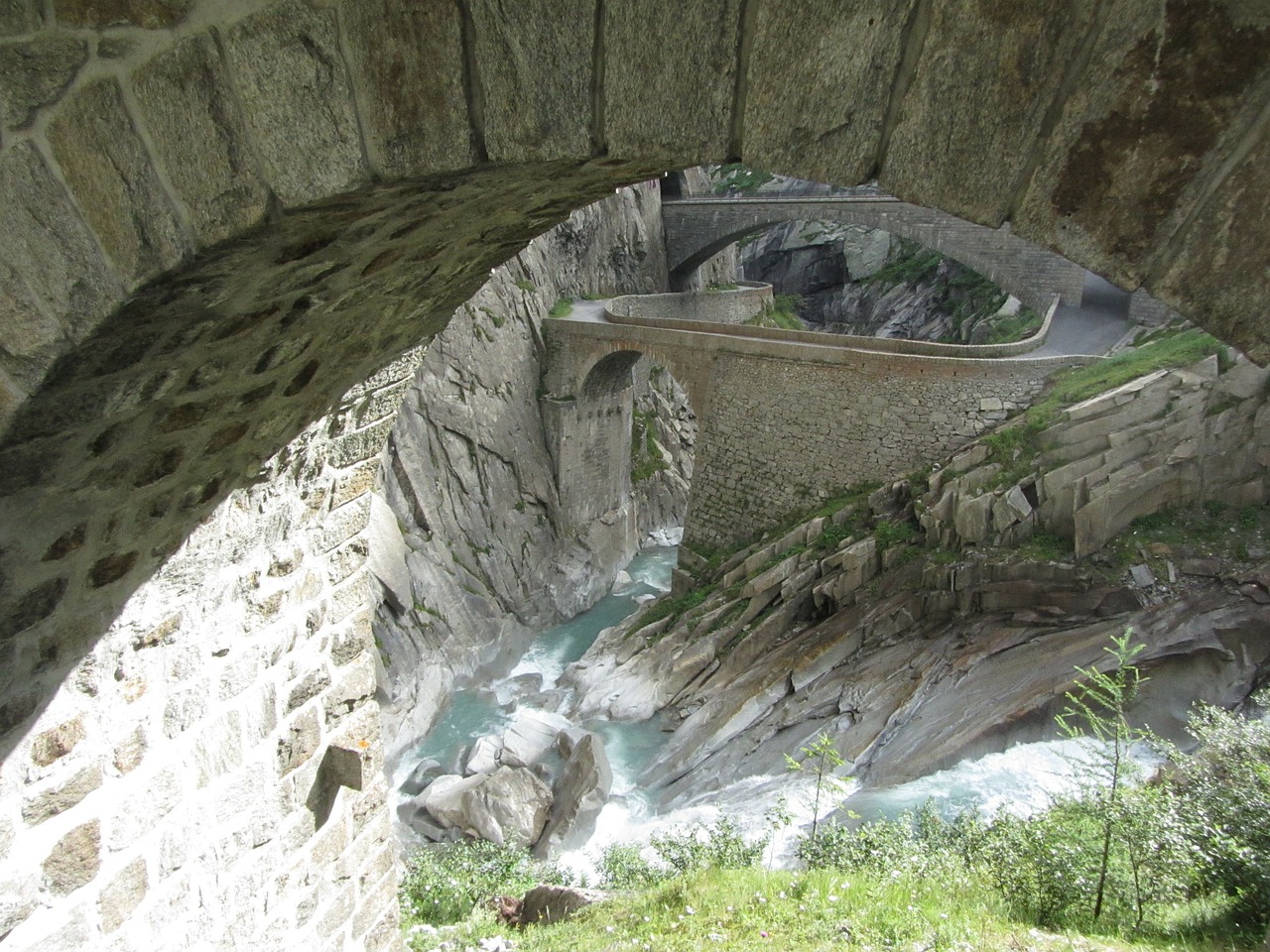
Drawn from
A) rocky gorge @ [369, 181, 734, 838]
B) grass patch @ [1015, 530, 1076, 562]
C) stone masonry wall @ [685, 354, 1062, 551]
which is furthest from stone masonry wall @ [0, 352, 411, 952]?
stone masonry wall @ [685, 354, 1062, 551]

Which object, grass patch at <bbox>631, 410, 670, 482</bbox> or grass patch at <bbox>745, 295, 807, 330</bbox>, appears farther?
grass patch at <bbox>745, 295, 807, 330</bbox>

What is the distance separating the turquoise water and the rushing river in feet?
0.06

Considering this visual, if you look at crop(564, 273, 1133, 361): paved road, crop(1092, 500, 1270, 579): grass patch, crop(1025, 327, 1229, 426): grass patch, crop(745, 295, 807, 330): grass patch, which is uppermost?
crop(1025, 327, 1229, 426): grass patch

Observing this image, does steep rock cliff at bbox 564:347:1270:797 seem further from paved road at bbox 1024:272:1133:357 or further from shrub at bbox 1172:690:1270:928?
paved road at bbox 1024:272:1133:357

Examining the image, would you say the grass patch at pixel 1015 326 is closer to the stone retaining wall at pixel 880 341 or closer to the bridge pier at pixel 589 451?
the stone retaining wall at pixel 880 341

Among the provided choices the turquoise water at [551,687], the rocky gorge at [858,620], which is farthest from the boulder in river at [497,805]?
the turquoise water at [551,687]

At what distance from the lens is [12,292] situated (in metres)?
1.67

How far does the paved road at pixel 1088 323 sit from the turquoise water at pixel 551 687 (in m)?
6.24

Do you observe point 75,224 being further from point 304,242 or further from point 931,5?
point 931,5

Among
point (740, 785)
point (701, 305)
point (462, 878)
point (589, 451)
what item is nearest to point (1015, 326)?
point (701, 305)

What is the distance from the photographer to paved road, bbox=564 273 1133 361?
15.2 meters

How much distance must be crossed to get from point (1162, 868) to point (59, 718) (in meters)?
6.12

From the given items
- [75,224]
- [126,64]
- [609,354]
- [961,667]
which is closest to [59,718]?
[75,224]

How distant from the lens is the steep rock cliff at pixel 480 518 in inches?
523
